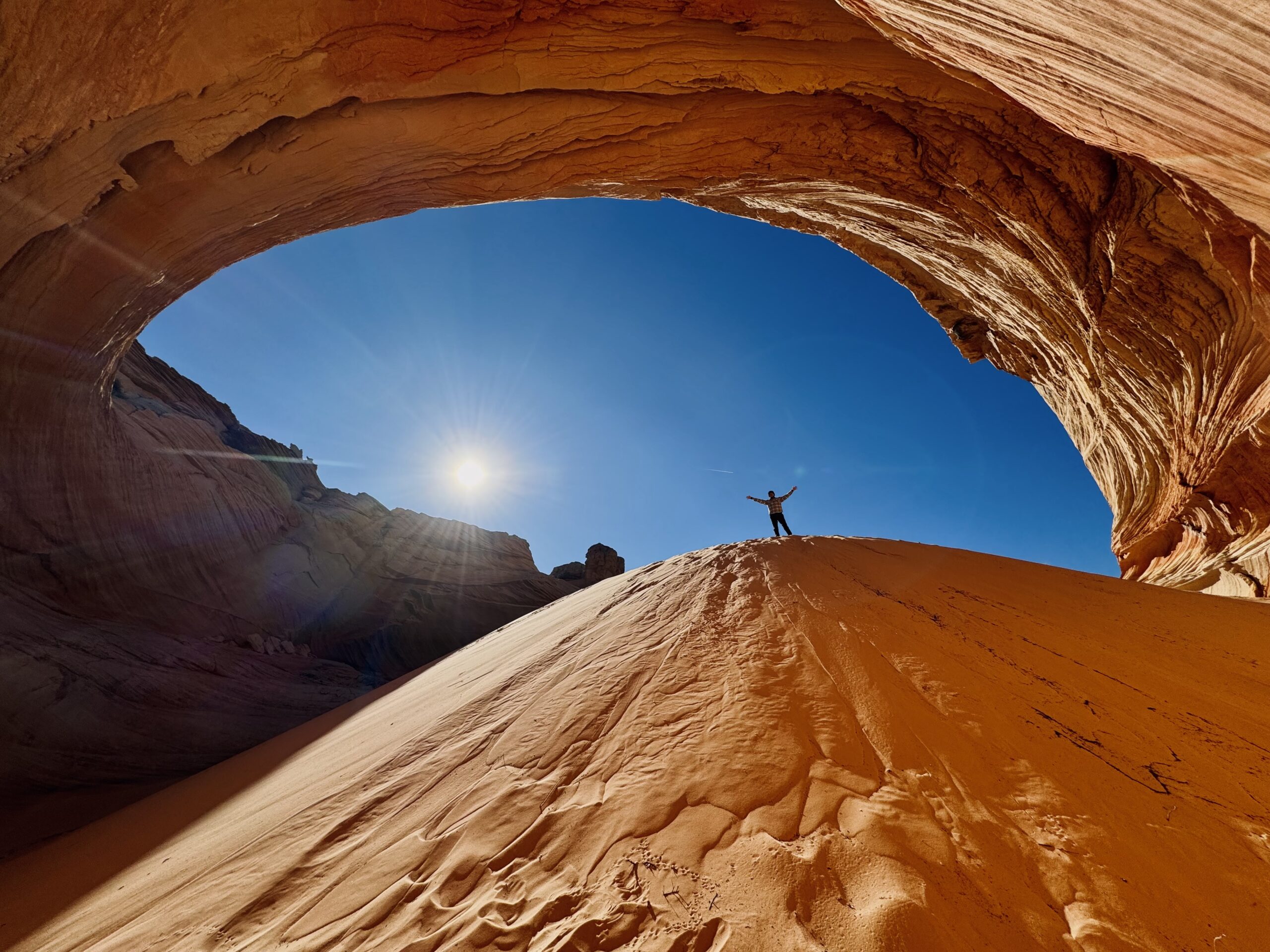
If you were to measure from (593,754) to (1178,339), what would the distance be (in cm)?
1006

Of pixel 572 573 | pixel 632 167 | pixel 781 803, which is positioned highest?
pixel 632 167

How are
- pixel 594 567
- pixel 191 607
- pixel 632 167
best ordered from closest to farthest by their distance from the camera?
pixel 632 167
pixel 191 607
pixel 594 567

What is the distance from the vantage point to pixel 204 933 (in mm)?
2736

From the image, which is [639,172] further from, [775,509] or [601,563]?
[601,563]

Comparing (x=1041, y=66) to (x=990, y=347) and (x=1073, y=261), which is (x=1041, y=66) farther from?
(x=990, y=347)

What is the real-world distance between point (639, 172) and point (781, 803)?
8.18 m

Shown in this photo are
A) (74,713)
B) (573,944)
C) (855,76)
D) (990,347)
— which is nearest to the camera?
(573,944)

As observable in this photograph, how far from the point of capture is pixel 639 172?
754cm

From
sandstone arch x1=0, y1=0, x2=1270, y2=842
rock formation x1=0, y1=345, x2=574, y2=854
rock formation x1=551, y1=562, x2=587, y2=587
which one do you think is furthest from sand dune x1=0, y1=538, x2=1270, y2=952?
rock formation x1=551, y1=562, x2=587, y2=587

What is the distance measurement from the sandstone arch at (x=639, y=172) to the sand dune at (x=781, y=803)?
3104 mm

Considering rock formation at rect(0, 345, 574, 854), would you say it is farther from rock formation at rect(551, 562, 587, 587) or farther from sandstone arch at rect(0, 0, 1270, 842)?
rock formation at rect(551, 562, 587, 587)

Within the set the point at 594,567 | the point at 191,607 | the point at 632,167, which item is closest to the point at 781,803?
the point at 632,167

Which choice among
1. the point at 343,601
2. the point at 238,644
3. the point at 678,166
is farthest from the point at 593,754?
the point at 343,601

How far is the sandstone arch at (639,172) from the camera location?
4.94 metres
